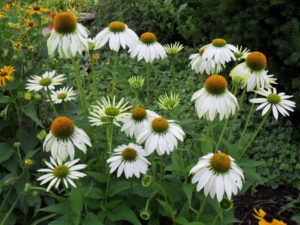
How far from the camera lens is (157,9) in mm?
3936

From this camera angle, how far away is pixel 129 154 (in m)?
1.35

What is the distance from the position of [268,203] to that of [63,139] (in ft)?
4.88

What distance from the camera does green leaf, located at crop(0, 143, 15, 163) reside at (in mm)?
1715

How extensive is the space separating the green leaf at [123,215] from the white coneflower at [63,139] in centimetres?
33

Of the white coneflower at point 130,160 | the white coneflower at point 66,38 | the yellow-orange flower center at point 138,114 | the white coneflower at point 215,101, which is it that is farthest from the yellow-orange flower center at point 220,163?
the white coneflower at point 66,38

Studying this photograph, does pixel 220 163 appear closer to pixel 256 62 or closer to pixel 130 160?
pixel 130 160

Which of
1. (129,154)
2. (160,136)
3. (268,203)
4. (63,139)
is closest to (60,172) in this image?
(63,139)

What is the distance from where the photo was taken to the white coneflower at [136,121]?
1429 mm

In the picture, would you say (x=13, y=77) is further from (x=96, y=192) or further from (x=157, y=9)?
(x=157, y=9)

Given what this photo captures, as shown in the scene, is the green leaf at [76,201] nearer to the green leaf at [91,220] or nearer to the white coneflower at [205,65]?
the green leaf at [91,220]

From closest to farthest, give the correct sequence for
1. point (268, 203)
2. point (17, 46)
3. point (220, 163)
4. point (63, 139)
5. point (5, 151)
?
1. point (220, 163)
2. point (63, 139)
3. point (5, 151)
4. point (17, 46)
5. point (268, 203)

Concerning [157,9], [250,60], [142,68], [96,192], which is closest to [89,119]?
[96,192]

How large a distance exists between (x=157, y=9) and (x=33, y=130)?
2474mm

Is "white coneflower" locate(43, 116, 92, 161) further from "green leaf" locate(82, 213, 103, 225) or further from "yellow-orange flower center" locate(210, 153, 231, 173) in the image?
"yellow-orange flower center" locate(210, 153, 231, 173)
